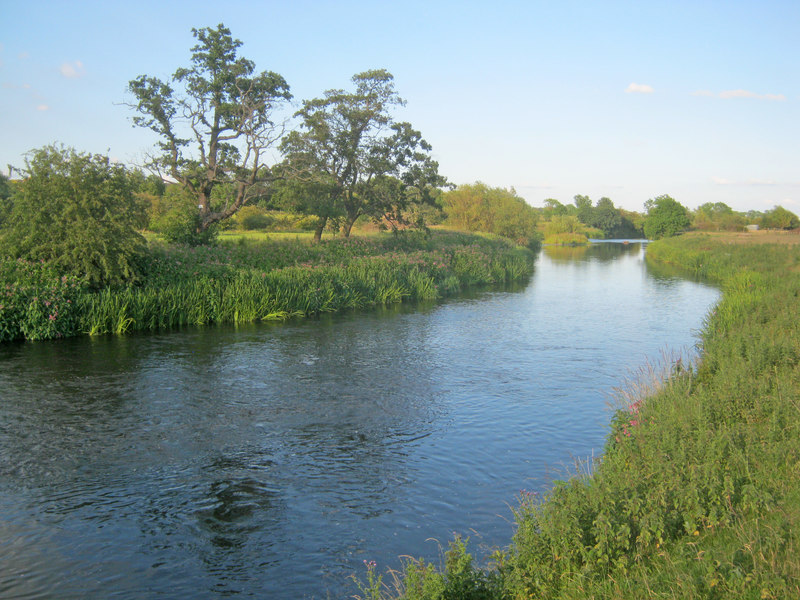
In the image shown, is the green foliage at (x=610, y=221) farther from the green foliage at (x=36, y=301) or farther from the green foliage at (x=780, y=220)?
the green foliage at (x=36, y=301)

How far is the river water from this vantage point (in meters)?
6.82

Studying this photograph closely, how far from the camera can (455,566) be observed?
512 centimetres

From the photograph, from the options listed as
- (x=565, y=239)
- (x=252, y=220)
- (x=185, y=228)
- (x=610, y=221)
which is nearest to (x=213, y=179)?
(x=185, y=228)

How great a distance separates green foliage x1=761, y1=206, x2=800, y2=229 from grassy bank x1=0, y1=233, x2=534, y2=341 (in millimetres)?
68999

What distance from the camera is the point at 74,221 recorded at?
2014 cm

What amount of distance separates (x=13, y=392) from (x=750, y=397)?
527 inches

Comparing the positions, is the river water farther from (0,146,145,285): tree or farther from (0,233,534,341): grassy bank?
(0,146,145,285): tree

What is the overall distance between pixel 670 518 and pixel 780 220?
94891 mm

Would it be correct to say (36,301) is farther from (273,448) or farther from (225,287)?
(273,448)

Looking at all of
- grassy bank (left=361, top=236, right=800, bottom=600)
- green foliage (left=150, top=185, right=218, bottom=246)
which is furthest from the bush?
grassy bank (left=361, top=236, right=800, bottom=600)

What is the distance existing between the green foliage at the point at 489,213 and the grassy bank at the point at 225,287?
1263 inches

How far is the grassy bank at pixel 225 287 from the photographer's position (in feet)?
59.5

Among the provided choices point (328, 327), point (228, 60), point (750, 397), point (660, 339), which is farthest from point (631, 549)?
point (228, 60)

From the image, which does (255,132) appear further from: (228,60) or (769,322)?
(769,322)
